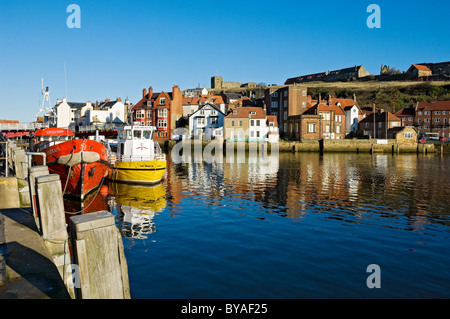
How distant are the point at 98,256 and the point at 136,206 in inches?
617

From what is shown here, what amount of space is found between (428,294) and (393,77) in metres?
149

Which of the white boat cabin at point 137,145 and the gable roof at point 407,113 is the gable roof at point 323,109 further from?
the white boat cabin at point 137,145

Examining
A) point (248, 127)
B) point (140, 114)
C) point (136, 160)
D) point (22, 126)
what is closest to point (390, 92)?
point (248, 127)

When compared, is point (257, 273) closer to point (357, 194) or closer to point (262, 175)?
point (357, 194)

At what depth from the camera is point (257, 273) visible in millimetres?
10680

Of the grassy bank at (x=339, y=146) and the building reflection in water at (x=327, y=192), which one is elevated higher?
the grassy bank at (x=339, y=146)

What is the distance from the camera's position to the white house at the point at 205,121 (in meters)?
80.6

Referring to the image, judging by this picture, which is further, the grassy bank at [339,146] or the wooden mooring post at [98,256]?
the grassy bank at [339,146]

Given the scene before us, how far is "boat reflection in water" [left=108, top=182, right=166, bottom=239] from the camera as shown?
15688 millimetres

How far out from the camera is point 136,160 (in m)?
28.9

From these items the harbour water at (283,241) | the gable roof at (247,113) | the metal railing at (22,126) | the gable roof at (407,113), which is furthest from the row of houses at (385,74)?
the harbour water at (283,241)

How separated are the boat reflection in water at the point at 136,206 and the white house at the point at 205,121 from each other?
5178 centimetres

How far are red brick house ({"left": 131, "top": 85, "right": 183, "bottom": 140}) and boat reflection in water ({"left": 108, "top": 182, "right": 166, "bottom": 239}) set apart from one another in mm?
53371
